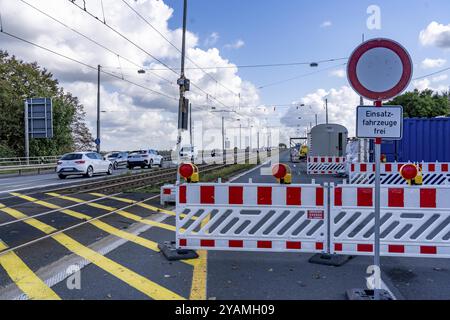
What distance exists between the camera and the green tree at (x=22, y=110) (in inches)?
1650

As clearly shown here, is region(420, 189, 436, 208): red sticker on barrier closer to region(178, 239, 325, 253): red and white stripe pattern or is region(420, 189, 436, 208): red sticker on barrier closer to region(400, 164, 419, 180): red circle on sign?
region(400, 164, 419, 180): red circle on sign

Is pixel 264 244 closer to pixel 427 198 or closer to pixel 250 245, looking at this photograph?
pixel 250 245

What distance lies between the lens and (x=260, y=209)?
6.04m

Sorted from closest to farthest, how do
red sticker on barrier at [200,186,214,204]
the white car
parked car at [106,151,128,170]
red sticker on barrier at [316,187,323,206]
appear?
red sticker on barrier at [316,187,323,206], red sticker on barrier at [200,186,214,204], the white car, parked car at [106,151,128,170]

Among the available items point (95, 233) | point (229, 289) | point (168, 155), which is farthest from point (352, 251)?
point (168, 155)

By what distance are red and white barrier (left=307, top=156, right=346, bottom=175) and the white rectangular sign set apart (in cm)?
2062

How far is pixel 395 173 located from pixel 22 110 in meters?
39.0

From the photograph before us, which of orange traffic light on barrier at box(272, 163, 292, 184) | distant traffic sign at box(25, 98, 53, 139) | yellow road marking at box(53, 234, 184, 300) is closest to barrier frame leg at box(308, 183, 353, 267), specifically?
A: orange traffic light on barrier at box(272, 163, 292, 184)

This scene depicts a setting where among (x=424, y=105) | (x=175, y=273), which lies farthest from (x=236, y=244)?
(x=424, y=105)

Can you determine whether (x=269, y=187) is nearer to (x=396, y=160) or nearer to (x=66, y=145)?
(x=396, y=160)

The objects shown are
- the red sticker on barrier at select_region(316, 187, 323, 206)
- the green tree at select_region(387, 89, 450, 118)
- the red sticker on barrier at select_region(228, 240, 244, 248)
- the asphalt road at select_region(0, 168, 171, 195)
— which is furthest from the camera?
the green tree at select_region(387, 89, 450, 118)

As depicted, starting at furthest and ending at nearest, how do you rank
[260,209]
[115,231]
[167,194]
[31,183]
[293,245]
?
1. [31,183]
2. [167,194]
3. [115,231]
4. [260,209]
5. [293,245]

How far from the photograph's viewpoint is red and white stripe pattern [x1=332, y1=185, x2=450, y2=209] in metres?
5.68

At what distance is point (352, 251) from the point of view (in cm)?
583
